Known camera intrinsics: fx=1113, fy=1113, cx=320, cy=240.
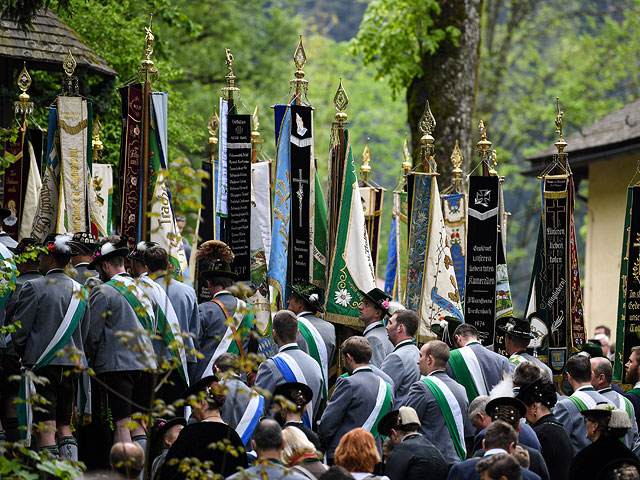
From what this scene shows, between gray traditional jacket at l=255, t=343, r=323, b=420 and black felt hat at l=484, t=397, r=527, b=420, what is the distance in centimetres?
165

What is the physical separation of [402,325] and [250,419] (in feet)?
6.08

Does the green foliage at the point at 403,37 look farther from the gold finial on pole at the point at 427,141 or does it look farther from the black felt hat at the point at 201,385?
the black felt hat at the point at 201,385

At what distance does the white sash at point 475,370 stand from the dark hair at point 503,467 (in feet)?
10.3

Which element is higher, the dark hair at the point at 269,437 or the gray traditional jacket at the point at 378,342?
the gray traditional jacket at the point at 378,342

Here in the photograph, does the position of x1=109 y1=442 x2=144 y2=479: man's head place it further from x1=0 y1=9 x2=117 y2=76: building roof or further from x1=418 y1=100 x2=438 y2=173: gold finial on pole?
x1=0 y1=9 x2=117 y2=76: building roof

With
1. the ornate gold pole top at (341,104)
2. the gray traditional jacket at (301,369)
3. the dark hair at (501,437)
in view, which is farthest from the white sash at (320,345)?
the dark hair at (501,437)

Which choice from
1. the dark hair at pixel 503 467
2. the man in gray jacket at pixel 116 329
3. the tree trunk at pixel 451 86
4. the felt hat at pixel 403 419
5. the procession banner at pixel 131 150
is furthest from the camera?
the tree trunk at pixel 451 86

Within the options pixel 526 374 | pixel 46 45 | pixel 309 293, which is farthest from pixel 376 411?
pixel 46 45

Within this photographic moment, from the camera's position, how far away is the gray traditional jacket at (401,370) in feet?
32.9

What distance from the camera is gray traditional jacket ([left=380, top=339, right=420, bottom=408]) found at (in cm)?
1002

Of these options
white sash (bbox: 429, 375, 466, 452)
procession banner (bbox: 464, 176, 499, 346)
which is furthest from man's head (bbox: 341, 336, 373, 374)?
procession banner (bbox: 464, 176, 499, 346)

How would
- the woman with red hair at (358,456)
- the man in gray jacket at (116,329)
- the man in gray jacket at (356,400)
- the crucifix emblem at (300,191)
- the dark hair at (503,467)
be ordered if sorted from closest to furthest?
the dark hair at (503,467) → the woman with red hair at (358,456) → the man in gray jacket at (356,400) → the man in gray jacket at (116,329) → the crucifix emblem at (300,191)

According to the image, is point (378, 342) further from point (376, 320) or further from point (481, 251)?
point (481, 251)

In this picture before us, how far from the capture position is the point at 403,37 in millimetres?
18938
